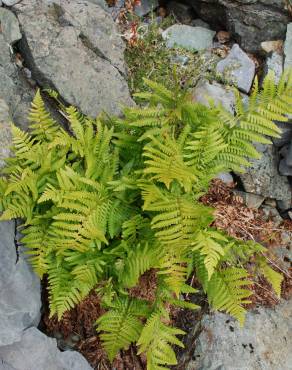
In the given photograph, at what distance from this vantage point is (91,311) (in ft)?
16.8

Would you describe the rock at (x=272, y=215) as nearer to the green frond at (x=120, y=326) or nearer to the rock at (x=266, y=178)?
the rock at (x=266, y=178)

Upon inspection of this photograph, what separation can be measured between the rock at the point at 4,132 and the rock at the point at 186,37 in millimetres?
2485

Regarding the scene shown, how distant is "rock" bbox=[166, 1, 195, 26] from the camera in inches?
268

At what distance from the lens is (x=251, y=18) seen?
641 centimetres

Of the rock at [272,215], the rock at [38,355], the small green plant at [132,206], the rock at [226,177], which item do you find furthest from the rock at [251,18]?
the rock at [38,355]

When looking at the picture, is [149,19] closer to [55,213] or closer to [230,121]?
[230,121]

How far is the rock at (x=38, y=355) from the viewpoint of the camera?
4.59 metres

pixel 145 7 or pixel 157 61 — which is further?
pixel 145 7

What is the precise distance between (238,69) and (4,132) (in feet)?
10.3

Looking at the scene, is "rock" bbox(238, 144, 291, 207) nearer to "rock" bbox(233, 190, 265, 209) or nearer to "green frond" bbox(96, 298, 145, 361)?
"rock" bbox(233, 190, 265, 209)

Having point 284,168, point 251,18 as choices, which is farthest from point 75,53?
point 284,168

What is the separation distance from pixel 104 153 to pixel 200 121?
3.29 feet

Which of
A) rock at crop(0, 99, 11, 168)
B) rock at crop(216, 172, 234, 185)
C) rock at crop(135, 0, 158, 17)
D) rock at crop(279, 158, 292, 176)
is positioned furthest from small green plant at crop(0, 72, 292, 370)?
rock at crop(135, 0, 158, 17)

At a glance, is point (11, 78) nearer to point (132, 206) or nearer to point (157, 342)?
point (132, 206)
